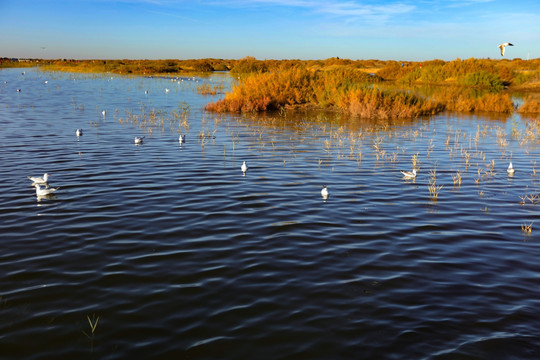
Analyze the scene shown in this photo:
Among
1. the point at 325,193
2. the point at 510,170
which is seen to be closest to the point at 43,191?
the point at 325,193

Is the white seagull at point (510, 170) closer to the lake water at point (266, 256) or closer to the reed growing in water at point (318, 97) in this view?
the lake water at point (266, 256)

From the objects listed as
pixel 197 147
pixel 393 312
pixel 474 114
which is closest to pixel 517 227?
pixel 393 312

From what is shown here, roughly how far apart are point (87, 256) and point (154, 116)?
1625 cm

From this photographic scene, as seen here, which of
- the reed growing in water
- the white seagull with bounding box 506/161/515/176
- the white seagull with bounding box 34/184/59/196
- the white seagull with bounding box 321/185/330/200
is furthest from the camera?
the reed growing in water

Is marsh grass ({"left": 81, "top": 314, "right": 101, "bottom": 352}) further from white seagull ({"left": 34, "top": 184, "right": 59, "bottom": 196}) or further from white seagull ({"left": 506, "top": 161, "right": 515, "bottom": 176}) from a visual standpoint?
white seagull ({"left": 506, "top": 161, "right": 515, "bottom": 176})

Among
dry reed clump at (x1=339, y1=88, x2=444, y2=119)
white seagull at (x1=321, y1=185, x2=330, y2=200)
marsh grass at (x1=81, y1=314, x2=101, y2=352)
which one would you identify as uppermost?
dry reed clump at (x1=339, y1=88, x2=444, y2=119)

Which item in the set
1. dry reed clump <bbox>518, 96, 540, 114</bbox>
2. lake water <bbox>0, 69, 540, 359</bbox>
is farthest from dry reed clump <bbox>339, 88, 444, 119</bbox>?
lake water <bbox>0, 69, 540, 359</bbox>

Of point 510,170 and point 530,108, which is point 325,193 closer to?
point 510,170

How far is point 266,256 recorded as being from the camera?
21.4 feet

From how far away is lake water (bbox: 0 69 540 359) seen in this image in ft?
14.7

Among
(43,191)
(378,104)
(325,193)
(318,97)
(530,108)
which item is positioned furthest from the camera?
(318,97)

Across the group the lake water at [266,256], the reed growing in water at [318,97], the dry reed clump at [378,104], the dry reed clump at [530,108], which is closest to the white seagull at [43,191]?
the lake water at [266,256]

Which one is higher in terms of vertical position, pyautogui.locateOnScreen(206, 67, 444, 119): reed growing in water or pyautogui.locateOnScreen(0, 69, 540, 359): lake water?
pyautogui.locateOnScreen(206, 67, 444, 119): reed growing in water

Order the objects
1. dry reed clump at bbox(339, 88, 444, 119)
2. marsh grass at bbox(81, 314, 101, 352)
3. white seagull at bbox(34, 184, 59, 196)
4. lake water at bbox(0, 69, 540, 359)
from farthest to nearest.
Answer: dry reed clump at bbox(339, 88, 444, 119), white seagull at bbox(34, 184, 59, 196), lake water at bbox(0, 69, 540, 359), marsh grass at bbox(81, 314, 101, 352)
